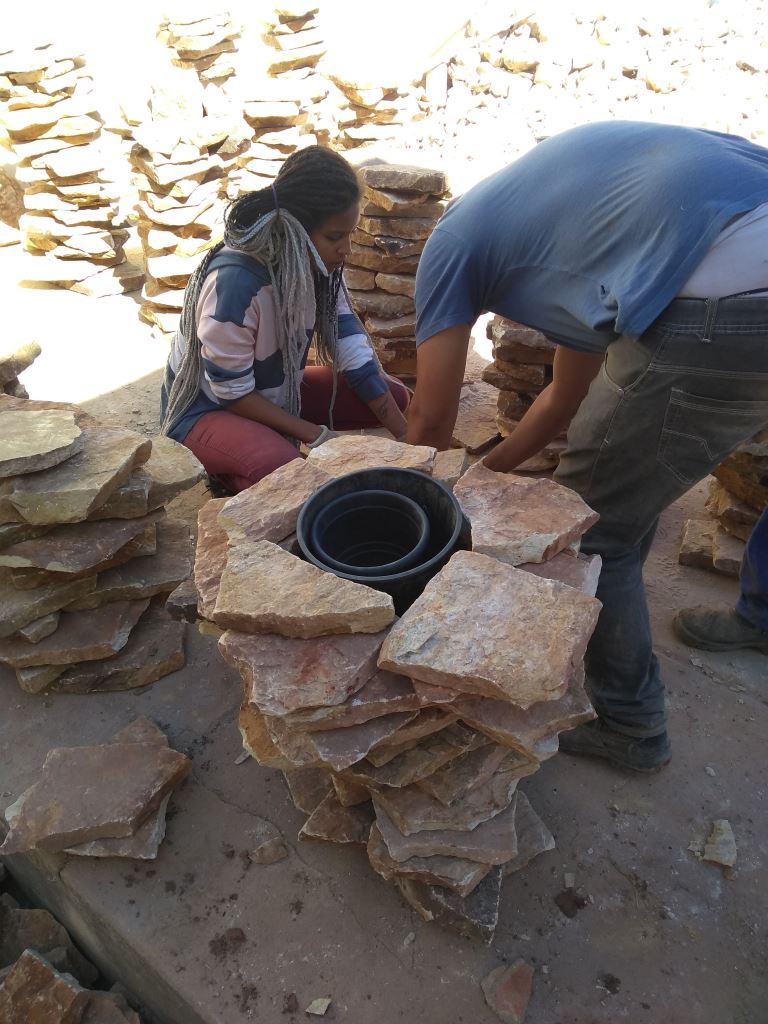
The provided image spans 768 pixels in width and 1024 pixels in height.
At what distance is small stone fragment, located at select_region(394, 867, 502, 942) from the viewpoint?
1.77m

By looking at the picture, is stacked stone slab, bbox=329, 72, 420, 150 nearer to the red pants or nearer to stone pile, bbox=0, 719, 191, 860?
the red pants

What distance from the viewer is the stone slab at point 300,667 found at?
1.44 meters

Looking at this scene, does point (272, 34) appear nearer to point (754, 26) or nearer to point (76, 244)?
point (76, 244)

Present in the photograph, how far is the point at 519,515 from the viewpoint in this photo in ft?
5.89

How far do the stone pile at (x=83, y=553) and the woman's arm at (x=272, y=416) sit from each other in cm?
42

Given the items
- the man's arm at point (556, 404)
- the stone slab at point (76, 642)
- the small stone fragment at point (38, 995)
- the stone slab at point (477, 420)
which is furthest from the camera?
the stone slab at point (477, 420)

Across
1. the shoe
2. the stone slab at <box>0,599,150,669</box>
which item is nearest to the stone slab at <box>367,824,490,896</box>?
the shoe

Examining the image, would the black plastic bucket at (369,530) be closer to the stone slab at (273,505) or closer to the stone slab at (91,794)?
the stone slab at (273,505)

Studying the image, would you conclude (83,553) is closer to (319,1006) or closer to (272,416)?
(272,416)

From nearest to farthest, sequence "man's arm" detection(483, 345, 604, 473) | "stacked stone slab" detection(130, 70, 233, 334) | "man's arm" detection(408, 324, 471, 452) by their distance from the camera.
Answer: "man's arm" detection(408, 324, 471, 452) → "man's arm" detection(483, 345, 604, 473) → "stacked stone slab" detection(130, 70, 233, 334)

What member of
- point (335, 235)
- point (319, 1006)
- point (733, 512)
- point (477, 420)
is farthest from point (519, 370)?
point (319, 1006)

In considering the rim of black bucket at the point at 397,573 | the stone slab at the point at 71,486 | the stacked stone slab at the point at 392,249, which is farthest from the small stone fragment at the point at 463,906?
the stacked stone slab at the point at 392,249

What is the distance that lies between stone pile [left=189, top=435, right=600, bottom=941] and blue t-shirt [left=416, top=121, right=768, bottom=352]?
20.4 inches

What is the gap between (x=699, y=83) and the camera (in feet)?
33.1
